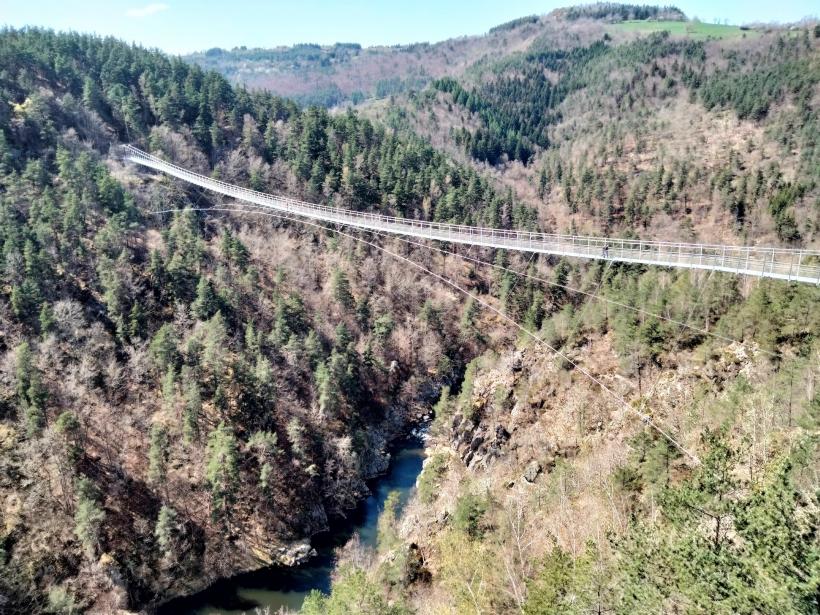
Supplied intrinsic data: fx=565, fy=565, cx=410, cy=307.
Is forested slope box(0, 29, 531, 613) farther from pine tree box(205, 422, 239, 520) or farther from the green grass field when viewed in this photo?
the green grass field

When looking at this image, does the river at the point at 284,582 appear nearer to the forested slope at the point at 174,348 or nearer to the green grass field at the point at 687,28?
the forested slope at the point at 174,348

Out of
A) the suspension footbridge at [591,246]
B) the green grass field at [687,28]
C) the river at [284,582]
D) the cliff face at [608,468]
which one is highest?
the green grass field at [687,28]

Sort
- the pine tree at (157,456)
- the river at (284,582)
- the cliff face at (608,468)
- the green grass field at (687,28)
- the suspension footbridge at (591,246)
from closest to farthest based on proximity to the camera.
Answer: the cliff face at (608,468) < the suspension footbridge at (591,246) < the river at (284,582) < the pine tree at (157,456) < the green grass field at (687,28)

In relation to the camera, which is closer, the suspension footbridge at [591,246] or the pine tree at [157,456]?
the suspension footbridge at [591,246]

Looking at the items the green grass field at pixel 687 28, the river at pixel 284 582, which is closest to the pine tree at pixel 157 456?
the river at pixel 284 582

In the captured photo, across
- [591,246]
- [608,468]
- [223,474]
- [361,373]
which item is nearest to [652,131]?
[361,373]

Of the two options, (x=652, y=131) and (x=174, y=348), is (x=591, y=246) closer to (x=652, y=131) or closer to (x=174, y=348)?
(x=174, y=348)

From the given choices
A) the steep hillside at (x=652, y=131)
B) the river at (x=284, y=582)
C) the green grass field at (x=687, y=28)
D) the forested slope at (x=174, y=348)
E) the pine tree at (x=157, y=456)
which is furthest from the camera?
the green grass field at (x=687, y=28)
